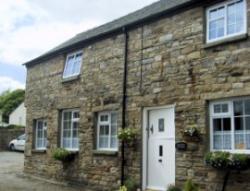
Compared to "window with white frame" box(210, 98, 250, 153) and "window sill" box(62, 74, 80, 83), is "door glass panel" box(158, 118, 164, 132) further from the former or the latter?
"window sill" box(62, 74, 80, 83)

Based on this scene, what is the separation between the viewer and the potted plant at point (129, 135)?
1242 cm

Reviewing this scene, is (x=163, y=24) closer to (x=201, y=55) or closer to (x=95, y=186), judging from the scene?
(x=201, y=55)

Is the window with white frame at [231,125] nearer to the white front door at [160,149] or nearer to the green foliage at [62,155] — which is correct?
the white front door at [160,149]

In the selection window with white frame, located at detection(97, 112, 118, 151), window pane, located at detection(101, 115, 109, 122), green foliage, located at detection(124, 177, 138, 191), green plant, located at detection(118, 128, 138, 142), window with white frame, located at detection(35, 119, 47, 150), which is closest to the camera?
green foliage, located at detection(124, 177, 138, 191)

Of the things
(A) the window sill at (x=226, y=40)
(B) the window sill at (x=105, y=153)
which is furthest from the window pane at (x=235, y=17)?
(B) the window sill at (x=105, y=153)

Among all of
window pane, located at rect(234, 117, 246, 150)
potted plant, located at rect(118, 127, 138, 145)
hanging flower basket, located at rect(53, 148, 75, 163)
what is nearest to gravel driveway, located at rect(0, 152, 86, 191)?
hanging flower basket, located at rect(53, 148, 75, 163)

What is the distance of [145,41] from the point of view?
1288 centimetres

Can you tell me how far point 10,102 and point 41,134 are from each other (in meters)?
50.3

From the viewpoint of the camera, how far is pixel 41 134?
1823 centimetres

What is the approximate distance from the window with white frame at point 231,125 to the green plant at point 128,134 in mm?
2783

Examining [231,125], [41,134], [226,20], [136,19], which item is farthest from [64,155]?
Answer: [226,20]

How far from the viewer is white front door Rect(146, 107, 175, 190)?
38.1ft

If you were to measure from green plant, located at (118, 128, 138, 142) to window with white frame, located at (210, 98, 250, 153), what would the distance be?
9.13ft

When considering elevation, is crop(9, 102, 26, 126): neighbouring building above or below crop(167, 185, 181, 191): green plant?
above
